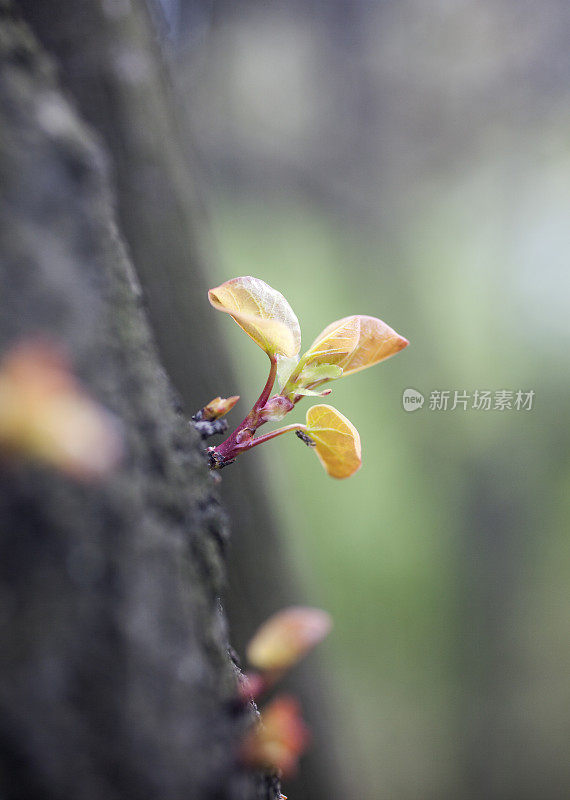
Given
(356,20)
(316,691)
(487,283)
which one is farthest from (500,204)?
(316,691)

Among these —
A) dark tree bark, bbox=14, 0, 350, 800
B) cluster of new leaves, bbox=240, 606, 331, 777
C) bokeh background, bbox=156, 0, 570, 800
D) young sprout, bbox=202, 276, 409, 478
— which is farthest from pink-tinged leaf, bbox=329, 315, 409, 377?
bokeh background, bbox=156, 0, 570, 800

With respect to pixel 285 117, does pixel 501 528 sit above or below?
below

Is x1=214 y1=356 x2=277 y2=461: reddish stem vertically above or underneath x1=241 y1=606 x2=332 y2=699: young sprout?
above

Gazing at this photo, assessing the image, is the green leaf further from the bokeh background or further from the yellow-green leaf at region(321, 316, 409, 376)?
the bokeh background

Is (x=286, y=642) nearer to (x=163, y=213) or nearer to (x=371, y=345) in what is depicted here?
(x=371, y=345)

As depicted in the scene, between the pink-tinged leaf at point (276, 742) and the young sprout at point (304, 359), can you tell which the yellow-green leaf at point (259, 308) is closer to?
the young sprout at point (304, 359)

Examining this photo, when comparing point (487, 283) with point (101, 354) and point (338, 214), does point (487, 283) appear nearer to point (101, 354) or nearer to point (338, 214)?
point (338, 214)

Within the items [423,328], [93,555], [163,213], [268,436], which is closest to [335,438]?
Answer: [268,436]
